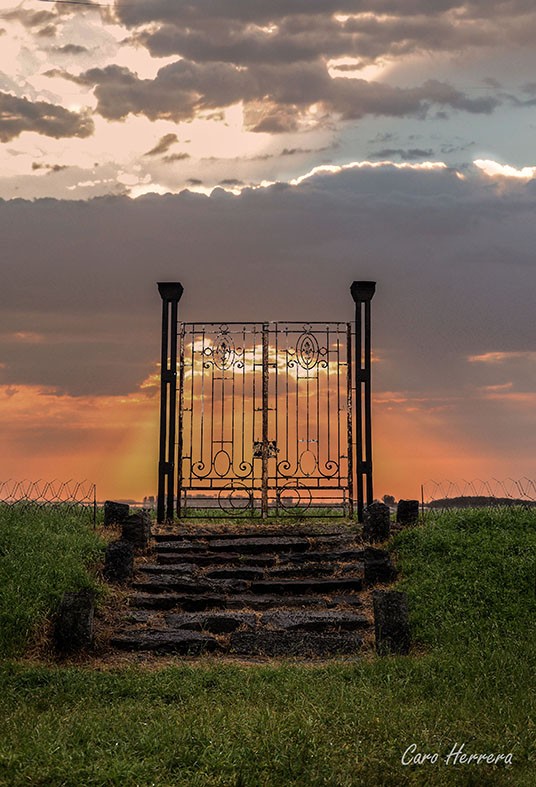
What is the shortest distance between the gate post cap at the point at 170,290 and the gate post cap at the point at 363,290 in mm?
3266

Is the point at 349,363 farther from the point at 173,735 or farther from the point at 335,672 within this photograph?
the point at 173,735

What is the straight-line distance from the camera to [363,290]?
16.2 metres

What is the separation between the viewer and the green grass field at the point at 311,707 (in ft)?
21.5

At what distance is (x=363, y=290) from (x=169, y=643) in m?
7.97

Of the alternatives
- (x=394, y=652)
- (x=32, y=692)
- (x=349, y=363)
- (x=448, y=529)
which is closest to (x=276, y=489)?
(x=349, y=363)

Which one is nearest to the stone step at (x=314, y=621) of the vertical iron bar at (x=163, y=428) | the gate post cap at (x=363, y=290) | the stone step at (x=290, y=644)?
the stone step at (x=290, y=644)

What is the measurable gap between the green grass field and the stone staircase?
0.83 m

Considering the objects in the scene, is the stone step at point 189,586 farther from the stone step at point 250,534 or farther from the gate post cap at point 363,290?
Answer: the gate post cap at point 363,290

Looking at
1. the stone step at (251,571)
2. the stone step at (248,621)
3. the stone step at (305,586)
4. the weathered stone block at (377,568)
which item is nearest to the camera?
the stone step at (248,621)

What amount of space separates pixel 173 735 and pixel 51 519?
27.2 ft

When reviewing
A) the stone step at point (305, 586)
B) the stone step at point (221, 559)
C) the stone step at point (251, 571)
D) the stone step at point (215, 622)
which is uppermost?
the stone step at point (221, 559)

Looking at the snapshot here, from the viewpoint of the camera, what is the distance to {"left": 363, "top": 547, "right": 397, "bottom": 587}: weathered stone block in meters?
12.6

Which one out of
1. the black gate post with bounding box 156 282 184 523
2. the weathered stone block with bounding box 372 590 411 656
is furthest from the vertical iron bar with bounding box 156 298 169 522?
the weathered stone block with bounding box 372 590 411 656

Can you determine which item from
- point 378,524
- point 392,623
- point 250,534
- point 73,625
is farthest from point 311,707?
point 250,534
